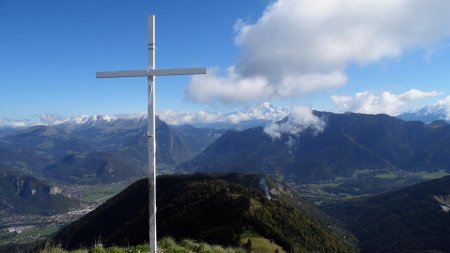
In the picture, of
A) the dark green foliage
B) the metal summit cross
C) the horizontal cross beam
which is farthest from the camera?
the dark green foliage

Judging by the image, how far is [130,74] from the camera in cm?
1509

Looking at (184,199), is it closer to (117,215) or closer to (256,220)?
(256,220)

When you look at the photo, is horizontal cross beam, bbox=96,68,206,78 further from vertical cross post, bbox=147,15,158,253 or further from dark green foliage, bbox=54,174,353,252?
dark green foliage, bbox=54,174,353,252

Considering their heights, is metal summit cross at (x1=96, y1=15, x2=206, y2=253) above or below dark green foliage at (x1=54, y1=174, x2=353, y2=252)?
above

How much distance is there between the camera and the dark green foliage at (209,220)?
97312 mm

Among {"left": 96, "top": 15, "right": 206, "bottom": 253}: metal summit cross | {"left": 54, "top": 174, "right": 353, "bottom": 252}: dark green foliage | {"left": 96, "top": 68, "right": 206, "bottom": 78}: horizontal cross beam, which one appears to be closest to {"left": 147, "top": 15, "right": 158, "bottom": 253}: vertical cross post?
{"left": 96, "top": 15, "right": 206, "bottom": 253}: metal summit cross

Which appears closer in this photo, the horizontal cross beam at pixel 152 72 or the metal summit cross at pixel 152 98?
the horizontal cross beam at pixel 152 72

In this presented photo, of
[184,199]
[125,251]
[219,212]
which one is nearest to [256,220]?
[219,212]

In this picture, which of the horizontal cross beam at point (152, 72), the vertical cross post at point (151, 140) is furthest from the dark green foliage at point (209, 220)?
the horizontal cross beam at point (152, 72)

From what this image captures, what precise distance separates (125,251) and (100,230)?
162574 mm

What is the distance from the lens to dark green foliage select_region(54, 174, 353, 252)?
97.3 m

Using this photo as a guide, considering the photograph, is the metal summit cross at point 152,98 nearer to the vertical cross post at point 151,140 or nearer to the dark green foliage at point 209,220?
the vertical cross post at point 151,140

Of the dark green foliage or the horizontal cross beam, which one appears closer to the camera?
the horizontal cross beam

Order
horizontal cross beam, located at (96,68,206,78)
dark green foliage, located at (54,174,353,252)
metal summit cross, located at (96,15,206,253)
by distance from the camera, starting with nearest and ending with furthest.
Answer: horizontal cross beam, located at (96,68,206,78), metal summit cross, located at (96,15,206,253), dark green foliage, located at (54,174,353,252)
